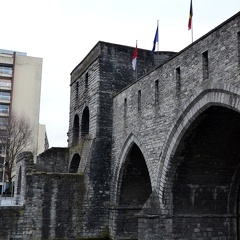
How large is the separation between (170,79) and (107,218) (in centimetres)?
739

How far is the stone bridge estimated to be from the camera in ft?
34.7

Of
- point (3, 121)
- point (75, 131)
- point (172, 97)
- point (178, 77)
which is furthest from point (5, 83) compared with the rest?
point (178, 77)

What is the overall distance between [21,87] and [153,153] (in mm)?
31260

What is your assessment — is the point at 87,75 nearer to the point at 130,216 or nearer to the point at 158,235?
the point at 130,216

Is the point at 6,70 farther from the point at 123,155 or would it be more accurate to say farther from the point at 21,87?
the point at 123,155

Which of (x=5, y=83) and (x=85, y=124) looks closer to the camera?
(x=85, y=124)

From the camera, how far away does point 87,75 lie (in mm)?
19438

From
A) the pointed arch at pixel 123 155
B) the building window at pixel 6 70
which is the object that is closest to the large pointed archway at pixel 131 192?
the pointed arch at pixel 123 155

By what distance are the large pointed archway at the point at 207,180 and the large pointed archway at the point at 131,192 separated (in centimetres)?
355

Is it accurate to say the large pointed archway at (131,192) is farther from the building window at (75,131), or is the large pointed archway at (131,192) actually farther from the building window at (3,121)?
the building window at (3,121)

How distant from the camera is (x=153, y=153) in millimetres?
12922

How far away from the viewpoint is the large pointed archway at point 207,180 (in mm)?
11625

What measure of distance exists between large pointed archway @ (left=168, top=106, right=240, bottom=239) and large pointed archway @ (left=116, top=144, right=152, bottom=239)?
3.55 m

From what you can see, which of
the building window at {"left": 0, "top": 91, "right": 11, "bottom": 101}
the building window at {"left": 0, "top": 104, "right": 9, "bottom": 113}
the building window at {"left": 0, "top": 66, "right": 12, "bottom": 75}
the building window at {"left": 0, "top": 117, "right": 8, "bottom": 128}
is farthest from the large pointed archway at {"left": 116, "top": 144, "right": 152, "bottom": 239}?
the building window at {"left": 0, "top": 66, "right": 12, "bottom": 75}
